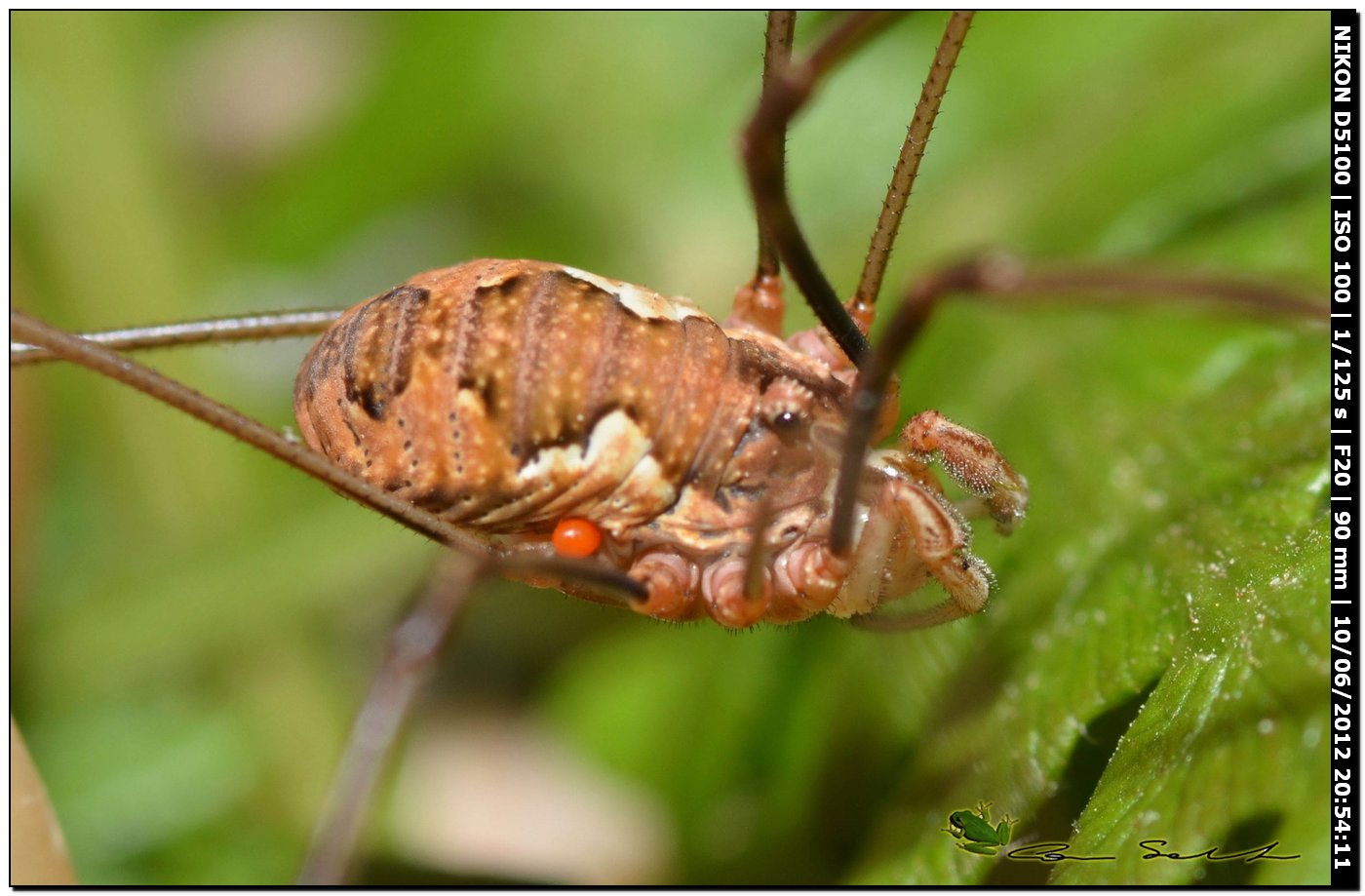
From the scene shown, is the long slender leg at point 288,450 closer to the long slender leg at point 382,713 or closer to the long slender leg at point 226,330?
the long slender leg at point 382,713

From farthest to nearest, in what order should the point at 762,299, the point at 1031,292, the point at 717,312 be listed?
the point at 717,312
the point at 762,299
the point at 1031,292

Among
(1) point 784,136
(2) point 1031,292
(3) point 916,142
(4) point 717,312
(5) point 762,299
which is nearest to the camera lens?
(2) point 1031,292

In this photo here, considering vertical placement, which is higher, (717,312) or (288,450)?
(288,450)

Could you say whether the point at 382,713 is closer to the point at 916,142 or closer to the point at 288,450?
the point at 288,450

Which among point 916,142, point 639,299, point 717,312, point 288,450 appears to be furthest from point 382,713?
point 717,312

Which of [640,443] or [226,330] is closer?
[640,443]

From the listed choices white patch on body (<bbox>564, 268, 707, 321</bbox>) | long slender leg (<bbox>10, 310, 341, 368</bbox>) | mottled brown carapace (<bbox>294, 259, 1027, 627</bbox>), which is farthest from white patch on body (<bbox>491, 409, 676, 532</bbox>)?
long slender leg (<bbox>10, 310, 341, 368</bbox>)
